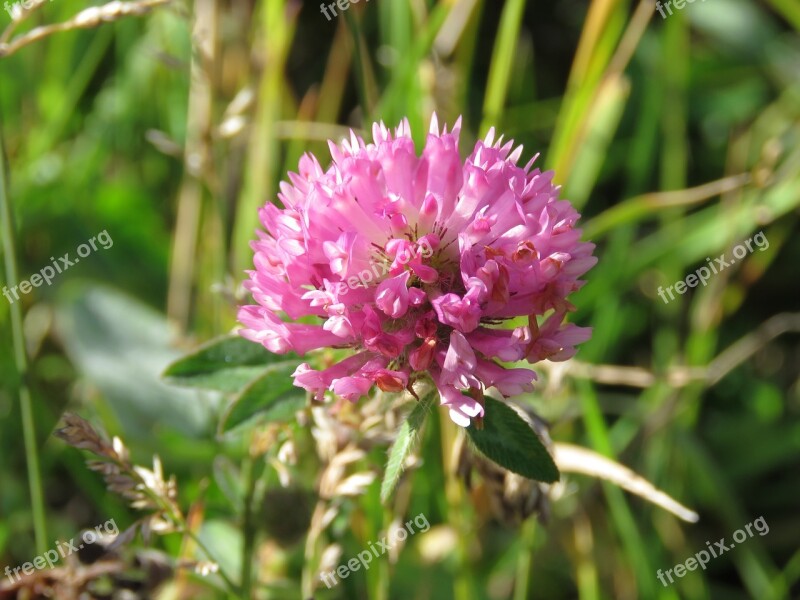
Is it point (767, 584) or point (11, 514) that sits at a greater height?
point (11, 514)

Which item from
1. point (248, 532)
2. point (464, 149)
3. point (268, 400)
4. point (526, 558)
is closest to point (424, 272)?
point (268, 400)

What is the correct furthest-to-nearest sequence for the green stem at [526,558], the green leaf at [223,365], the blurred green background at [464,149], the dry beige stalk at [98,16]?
1. the blurred green background at [464,149]
2. the green stem at [526,558]
3. the green leaf at [223,365]
4. the dry beige stalk at [98,16]

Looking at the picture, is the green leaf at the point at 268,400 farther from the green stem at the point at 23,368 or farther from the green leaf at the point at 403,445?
the green stem at the point at 23,368

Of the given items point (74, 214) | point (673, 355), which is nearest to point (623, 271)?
point (673, 355)

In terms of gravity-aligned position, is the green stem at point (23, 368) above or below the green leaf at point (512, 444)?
above

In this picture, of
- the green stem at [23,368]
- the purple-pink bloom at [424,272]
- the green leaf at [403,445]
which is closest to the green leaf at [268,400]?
the purple-pink bloom at [424,272]

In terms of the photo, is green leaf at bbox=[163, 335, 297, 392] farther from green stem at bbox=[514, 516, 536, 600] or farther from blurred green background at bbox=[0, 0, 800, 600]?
green stem at bbox=[514, 516, 536, 600]

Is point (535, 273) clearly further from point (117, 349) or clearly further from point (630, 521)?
point (117, 349)
